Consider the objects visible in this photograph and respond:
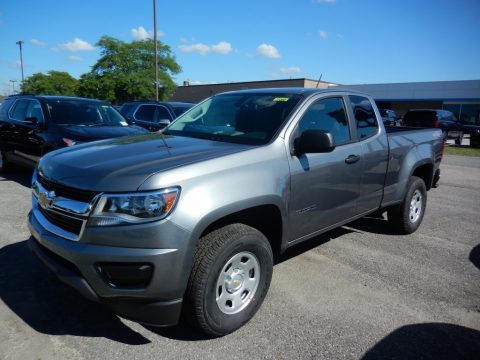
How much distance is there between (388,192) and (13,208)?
17.5ft

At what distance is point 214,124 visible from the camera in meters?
3.98

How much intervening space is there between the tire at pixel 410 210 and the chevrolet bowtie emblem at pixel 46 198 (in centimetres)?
413

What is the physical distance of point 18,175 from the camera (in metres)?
8.80

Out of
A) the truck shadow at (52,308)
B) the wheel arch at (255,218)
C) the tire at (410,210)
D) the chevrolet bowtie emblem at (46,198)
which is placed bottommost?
the truck shadow at (52,308)

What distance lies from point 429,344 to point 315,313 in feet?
2.84

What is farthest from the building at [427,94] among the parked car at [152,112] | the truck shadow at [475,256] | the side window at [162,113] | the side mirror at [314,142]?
the side mirror at [314,142]

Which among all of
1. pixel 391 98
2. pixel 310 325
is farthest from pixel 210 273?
pixel 391 98

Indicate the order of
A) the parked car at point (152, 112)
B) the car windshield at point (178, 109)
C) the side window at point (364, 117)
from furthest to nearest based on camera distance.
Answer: the car windshield at point (178, 109) < the parked car at point (152, 112) < the side window at point (364, 117)

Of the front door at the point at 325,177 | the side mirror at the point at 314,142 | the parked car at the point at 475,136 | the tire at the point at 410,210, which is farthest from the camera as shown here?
the parked car at the point at 475,136

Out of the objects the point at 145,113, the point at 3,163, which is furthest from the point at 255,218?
the point at 145,113

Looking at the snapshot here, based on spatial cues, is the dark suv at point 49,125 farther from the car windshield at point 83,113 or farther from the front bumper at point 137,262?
the front bumper at point 137,262

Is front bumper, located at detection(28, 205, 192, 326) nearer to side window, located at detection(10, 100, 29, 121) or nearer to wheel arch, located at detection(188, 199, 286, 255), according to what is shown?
wheel arch, located at detection(188, 199, 286, 255)

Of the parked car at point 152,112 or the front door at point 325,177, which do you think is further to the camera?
the parked car at point 152,112

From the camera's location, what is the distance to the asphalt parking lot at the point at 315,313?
283cm
